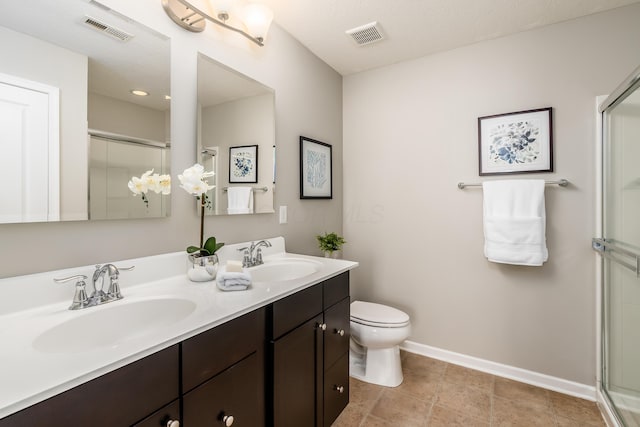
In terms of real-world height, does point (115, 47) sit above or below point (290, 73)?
below

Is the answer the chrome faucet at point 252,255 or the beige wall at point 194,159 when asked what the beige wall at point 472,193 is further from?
the chrome faucet at point 252,255

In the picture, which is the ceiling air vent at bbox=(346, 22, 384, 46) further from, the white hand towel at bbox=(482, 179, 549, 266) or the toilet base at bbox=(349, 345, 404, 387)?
the toilet base at bbox=(349, 345, 404, 387)

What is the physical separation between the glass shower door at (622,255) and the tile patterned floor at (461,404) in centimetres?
26

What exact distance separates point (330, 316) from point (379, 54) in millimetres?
1937

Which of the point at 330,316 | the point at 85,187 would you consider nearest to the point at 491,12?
the point at 330,316

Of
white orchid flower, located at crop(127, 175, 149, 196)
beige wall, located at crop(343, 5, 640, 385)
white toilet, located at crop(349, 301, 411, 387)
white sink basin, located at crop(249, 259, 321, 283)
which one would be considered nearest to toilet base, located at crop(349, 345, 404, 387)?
white toilet, located at crop(349, 301, 411, 387)

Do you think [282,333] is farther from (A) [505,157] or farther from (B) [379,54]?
(B) [379,54]

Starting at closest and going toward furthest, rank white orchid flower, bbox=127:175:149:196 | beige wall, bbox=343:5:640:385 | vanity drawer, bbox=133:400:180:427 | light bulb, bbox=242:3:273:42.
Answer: vanity drawer, bbox=133:400:180:427 → white orchid flower, bbox=127:175:149:196 → light bulb, bbox=242:3:273:42 → beige wall, bbox=343:5:640:385

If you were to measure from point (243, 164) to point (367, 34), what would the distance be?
48.7 inches

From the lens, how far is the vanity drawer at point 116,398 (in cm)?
58

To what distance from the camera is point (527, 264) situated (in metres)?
1.89

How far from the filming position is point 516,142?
201 centimetres

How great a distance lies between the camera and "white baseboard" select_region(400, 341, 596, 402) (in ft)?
6.20

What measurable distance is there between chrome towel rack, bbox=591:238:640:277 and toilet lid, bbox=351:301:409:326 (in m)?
1.14
